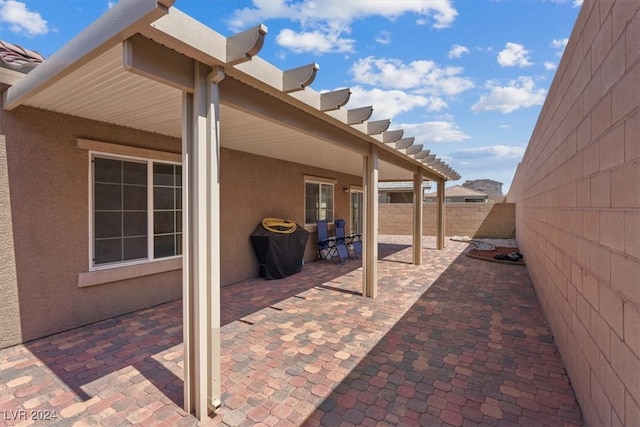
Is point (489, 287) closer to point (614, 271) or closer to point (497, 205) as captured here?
point (614, 271)

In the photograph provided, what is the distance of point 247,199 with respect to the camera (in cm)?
655

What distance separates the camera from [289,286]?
616 centimetres

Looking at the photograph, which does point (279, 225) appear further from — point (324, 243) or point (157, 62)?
point (157, 62)

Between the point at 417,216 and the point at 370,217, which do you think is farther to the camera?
the point at 417,216

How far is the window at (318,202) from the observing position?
897cm

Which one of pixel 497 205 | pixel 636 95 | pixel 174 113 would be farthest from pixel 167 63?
pixel 497 205

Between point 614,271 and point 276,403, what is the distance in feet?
8.02

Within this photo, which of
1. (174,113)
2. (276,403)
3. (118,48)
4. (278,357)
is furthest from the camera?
(174,113)

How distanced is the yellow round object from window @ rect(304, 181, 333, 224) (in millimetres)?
1360

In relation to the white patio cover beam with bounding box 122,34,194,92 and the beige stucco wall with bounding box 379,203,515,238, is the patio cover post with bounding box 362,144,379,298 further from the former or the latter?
the beige stucco wall with bounding box 379,203,515,238

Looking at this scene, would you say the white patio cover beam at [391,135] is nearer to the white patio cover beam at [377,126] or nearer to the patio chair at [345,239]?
the white patio cover beam at [377,126]

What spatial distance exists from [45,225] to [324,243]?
20.3ft

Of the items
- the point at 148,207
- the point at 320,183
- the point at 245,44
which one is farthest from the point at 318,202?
the point at 245,44

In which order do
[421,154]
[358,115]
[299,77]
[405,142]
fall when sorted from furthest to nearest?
[421,154] → [405,142] → [358,115] → [299,77]
